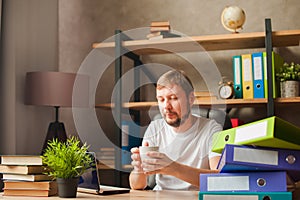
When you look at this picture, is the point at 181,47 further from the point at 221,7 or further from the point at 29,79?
the point at 29,79

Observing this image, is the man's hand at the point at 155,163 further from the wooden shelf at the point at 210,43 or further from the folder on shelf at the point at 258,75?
the wooden shelf at the point at 210,43

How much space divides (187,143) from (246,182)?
129cm

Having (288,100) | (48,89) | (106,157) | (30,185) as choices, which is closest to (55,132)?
(48,89)

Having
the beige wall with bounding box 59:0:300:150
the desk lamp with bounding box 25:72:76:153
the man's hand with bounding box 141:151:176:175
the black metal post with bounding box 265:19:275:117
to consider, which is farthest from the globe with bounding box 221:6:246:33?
the man's hand with bounding box 141:151:176:175

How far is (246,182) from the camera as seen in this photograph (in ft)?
4.17

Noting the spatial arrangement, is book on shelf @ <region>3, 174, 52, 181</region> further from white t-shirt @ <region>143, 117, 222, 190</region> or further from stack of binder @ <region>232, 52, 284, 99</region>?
stack of binder @ <region>232, 52, 284, 99</region>

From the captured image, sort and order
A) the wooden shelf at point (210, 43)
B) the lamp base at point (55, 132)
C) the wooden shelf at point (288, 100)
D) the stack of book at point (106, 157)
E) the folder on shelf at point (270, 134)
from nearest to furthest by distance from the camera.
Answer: the folder on shelf at point (270, 134) < the wooden shelf at point (288, 100) < the wooden shelf at point (210, 43) < the lamp base at point (55, 132) < the stack of book at point (106, 157)

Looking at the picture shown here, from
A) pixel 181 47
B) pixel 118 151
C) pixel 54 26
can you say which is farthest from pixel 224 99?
pixel 54 26

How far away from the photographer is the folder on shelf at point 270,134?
1178mm

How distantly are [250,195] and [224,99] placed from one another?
1.89 meters

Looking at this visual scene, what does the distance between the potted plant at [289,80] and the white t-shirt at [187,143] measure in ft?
2.20

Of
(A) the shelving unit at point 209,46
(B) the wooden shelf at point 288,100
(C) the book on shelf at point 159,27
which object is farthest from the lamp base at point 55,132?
(B) the wooden shelf at point 288,100

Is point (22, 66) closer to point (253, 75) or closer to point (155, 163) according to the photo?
point (253, 75)

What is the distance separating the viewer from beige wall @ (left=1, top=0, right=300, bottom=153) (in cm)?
323
